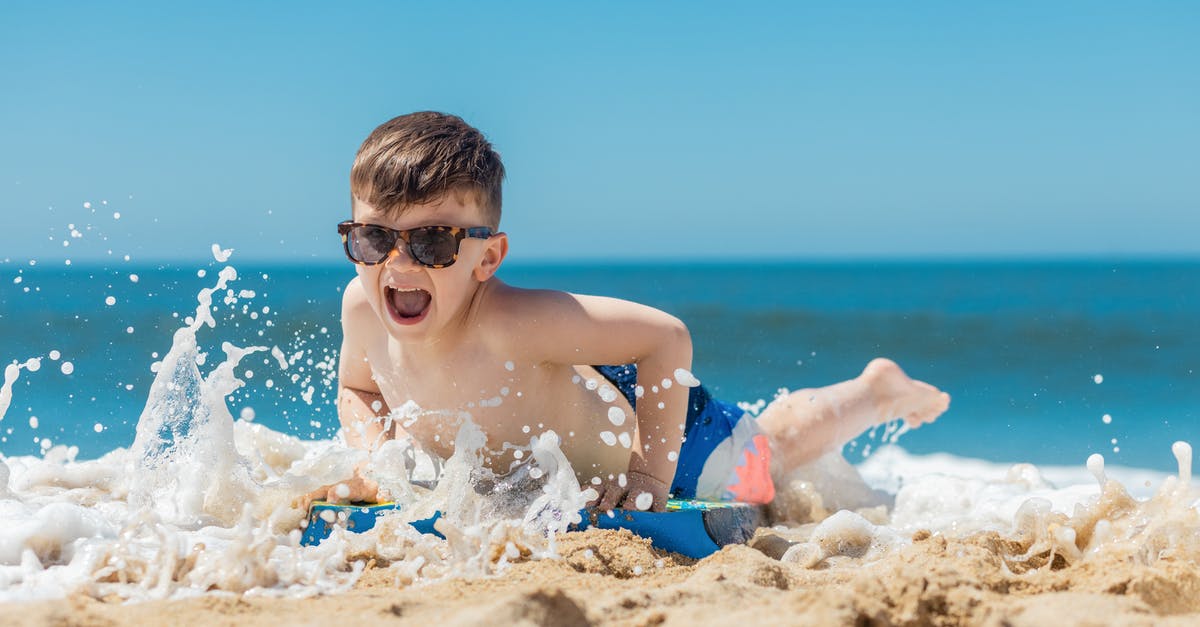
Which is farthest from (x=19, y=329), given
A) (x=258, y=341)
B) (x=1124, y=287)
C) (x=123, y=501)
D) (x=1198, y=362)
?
(x=1124, y=287)

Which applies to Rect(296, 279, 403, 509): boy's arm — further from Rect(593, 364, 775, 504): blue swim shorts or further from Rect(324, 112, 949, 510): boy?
Rect(593, 364, 775, 504): blue swim shorts

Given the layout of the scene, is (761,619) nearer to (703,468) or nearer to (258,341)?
(703,468)

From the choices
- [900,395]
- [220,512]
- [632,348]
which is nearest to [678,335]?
[632,348]

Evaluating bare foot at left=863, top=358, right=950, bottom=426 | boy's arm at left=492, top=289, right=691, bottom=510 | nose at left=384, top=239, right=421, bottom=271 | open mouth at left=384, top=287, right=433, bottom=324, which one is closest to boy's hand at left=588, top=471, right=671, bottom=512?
boy's arm at left=492, top=289, right=691, bottom=510

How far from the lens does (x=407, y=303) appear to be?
3447 millimetres

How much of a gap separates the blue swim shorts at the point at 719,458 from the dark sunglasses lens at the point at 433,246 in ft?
4.65

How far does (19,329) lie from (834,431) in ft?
49.8

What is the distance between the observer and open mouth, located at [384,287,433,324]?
3.43m

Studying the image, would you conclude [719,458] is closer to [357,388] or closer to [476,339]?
[476,339]

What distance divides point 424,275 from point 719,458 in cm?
162

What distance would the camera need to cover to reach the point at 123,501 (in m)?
3.56

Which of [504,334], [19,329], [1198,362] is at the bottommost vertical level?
[19,329]

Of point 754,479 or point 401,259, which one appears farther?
point 754,479

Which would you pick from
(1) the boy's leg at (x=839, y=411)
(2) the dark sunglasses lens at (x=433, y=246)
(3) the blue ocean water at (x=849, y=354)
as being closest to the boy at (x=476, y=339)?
(2) the dark sunglasses lens at (x=433, y=246)
